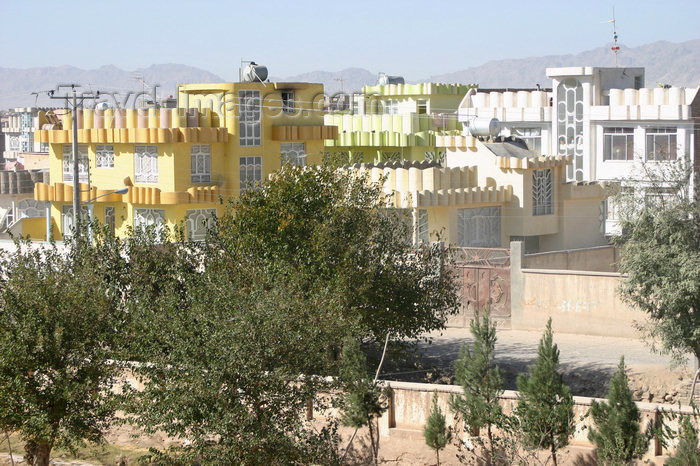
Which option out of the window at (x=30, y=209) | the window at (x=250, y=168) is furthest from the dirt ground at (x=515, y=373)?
the window at (x=30, y=209)

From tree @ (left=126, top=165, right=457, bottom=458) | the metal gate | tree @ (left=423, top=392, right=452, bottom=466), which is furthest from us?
the metal gate

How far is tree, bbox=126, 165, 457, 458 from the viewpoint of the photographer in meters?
14.5

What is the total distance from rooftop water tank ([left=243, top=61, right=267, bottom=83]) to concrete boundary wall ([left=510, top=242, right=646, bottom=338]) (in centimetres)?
1857

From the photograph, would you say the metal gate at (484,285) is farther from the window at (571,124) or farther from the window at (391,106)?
the window at (391,106)

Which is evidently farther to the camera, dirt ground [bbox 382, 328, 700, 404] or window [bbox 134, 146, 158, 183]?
window [bbox 134, 146, 158, 183]

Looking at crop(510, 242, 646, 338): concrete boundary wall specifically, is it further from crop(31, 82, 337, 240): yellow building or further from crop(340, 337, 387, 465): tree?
crop(31, 82, 337, 240): yellow building

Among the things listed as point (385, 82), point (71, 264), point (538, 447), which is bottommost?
point (538, 447)

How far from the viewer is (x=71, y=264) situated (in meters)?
19.4

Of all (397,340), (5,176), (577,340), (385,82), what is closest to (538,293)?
(577,340)

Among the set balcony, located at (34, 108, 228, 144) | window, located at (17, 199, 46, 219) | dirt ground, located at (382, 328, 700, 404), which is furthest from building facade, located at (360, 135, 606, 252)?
window, located at (17, 199, 46, 219)

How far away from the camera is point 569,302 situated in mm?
25906

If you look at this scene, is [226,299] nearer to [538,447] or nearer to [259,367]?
[259,367]

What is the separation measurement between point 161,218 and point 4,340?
23.3 metres

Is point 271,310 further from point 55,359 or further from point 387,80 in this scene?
point 387,80
